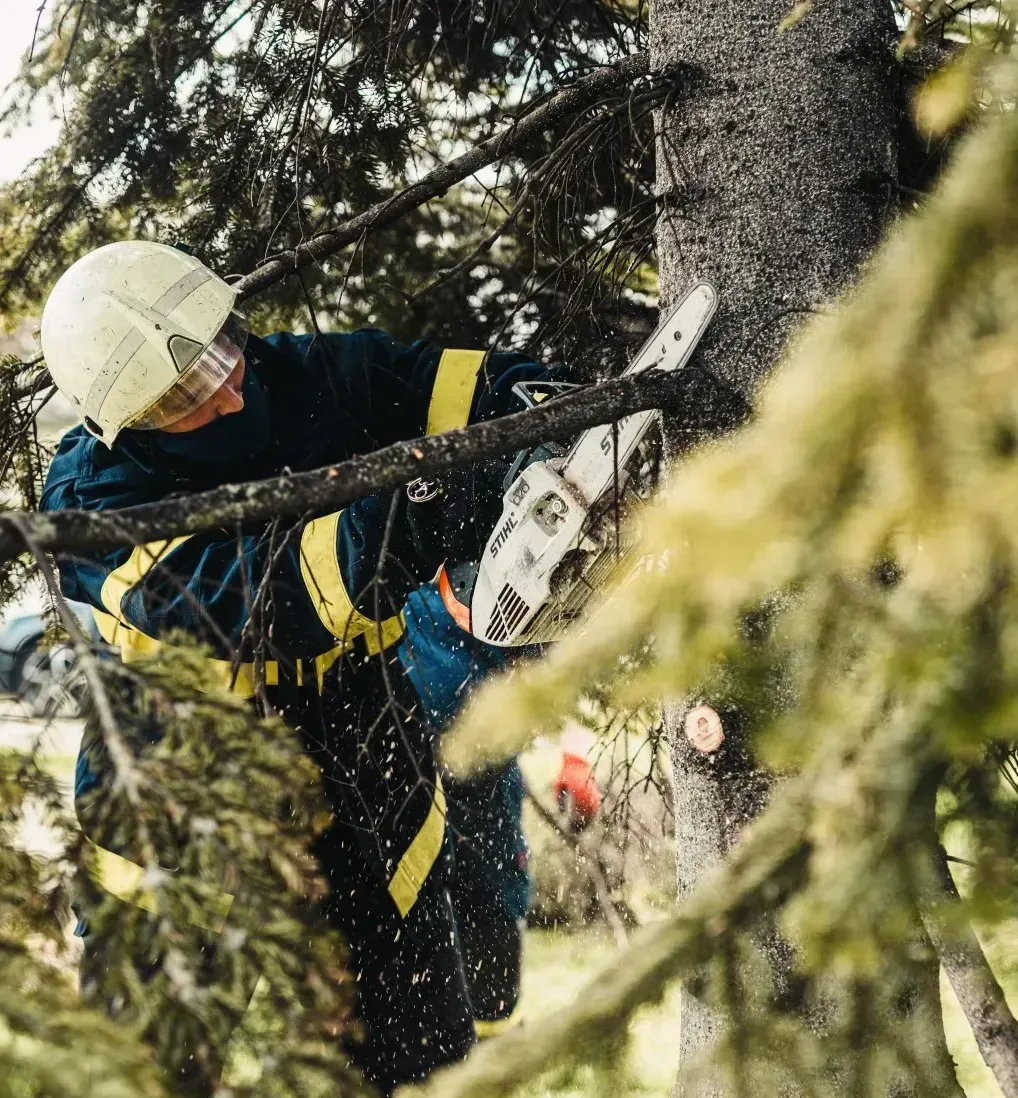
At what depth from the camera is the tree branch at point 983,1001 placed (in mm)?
1325

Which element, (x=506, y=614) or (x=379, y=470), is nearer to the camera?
(x=379, y=470)

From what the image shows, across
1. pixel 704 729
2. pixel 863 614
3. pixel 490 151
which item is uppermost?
pixel 490 151

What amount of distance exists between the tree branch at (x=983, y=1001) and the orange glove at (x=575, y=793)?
294cm

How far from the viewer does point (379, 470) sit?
1298 mm

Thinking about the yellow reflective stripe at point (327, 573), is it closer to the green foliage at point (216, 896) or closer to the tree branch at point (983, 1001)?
the green foliage at point (216, 896)

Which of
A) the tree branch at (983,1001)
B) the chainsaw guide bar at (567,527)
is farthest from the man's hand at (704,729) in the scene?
the tree branch at (983,1001)

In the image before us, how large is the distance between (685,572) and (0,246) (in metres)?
3.28

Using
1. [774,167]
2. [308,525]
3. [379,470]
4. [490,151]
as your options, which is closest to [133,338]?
[308,525]

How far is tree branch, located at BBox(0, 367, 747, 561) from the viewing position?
1.06 metres

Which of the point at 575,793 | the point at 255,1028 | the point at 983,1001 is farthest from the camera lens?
the point at 575,793

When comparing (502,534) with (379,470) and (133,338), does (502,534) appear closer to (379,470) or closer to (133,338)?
(379,470)

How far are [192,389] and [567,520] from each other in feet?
3.98

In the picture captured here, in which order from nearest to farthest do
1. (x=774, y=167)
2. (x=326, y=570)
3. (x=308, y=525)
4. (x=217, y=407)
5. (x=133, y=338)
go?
(x=774, y=167)
(x=326, y=570)
(x=308, y=525)
(x=133, y=338)
(x=217, y=407)

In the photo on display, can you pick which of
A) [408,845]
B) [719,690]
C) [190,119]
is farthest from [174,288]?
[719,690]
